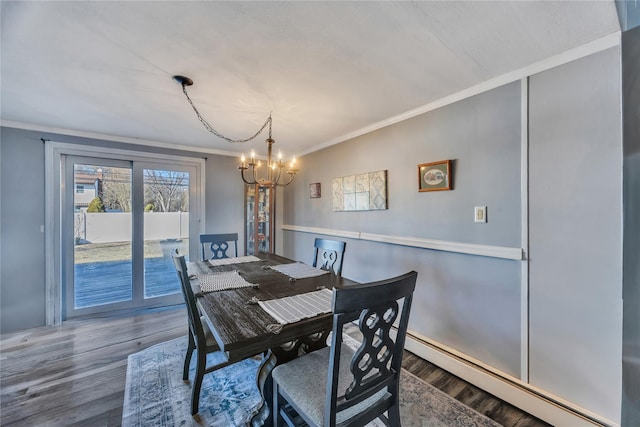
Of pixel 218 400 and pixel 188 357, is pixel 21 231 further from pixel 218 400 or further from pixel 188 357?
pixel 218 400

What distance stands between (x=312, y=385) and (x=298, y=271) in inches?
42.6

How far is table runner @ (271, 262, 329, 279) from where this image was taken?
206 centimetres

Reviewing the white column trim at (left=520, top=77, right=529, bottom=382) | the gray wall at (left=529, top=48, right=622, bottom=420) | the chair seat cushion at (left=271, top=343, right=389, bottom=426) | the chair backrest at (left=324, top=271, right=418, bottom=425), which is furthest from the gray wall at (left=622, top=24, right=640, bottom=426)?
the white column trim at (left=520, top=77, right=529, bottom=382)

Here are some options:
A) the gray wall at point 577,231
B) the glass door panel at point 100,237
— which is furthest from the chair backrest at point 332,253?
the glass door panel at point 100,237

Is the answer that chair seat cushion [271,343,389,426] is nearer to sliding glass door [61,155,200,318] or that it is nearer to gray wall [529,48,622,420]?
gray wall [529,48,622,420]

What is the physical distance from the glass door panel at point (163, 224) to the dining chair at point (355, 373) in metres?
3.04

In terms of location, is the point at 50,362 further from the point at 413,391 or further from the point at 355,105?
the point at 355,105

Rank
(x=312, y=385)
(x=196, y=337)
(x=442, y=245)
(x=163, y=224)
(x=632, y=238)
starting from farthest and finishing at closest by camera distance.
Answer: (x=163, y=224), (x=442, y=245), (x=196, y=337), (x=312, y=385), (x=632, y=238)

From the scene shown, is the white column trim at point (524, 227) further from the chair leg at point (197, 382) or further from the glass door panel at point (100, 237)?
the glass door panel at point (100, 237)

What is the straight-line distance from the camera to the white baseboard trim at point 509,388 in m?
1.47

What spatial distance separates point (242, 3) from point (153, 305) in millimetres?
3755

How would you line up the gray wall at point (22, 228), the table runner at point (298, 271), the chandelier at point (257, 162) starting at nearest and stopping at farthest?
the chandelier at point (257, 162)
the table runner at point (298, 271)
the gray wall at point (22, 228)

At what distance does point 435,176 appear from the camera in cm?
221

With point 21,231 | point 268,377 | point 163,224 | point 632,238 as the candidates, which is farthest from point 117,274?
point 632,238
